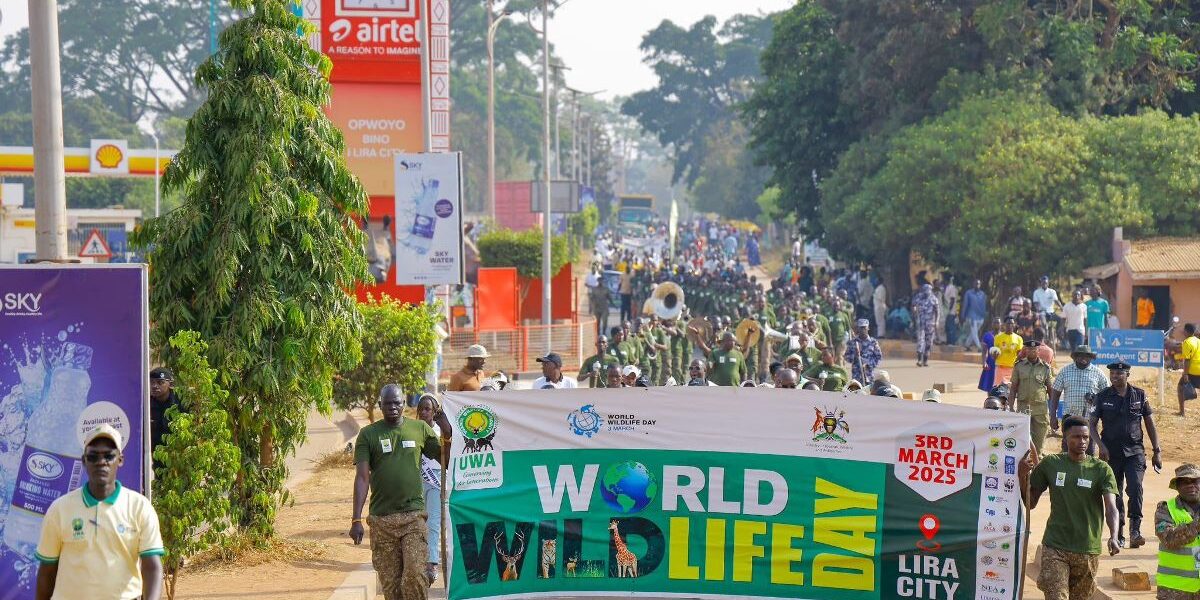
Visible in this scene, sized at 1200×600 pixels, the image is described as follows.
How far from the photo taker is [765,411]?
1049 cm

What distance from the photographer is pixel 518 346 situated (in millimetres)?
27406

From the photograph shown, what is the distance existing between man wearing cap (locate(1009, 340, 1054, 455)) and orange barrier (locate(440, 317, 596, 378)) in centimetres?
1218

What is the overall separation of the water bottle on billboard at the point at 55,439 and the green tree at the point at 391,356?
807cm

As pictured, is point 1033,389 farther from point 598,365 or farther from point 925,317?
point 925,317

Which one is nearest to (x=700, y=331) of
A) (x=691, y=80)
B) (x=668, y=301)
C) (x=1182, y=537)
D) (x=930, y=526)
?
(x=668, y=301)

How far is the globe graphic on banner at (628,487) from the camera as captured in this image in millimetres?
10562

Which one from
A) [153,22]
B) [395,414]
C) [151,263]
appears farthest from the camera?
[153,22]

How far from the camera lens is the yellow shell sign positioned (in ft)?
167

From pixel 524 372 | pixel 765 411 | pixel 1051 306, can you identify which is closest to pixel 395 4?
pixel 524 372

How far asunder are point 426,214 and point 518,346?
996cm

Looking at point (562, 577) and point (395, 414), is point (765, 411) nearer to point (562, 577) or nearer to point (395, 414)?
point (562, 577)

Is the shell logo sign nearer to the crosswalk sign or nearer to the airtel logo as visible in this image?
the crosswalk sign

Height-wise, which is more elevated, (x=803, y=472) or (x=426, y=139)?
(x=426, y=139)

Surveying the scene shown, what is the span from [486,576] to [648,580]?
3.54ft
